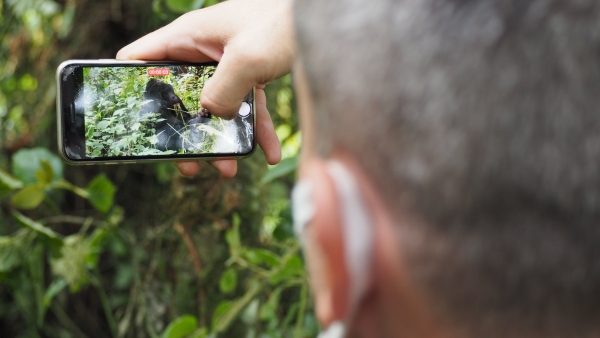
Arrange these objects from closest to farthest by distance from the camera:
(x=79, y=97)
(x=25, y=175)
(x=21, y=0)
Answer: (x=79, y=97)
(x=25, y=175)
(x=21, y=0)

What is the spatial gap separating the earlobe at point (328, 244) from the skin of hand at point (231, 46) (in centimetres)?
40

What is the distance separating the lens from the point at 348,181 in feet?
1.08

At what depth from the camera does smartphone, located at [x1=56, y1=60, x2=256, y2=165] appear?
0.78 m

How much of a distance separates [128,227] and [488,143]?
1.14 meters

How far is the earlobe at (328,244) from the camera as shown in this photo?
1.06 ft

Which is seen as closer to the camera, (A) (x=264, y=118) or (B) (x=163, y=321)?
(A) (x=264, y=118)

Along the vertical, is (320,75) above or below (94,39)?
below

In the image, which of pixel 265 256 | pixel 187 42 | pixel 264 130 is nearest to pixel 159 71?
pixel 187 42

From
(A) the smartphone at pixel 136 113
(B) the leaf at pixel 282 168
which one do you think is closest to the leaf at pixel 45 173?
(A) the smartphone at pixel 136 113

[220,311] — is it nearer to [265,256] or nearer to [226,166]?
[265,256]

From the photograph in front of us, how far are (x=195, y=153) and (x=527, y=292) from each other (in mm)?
548

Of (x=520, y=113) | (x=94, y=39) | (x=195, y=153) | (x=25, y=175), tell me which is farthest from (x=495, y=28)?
(x=94, y=39)

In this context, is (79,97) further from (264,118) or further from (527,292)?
(527,292)

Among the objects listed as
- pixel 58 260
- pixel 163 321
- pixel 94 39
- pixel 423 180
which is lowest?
pixel 163 321
